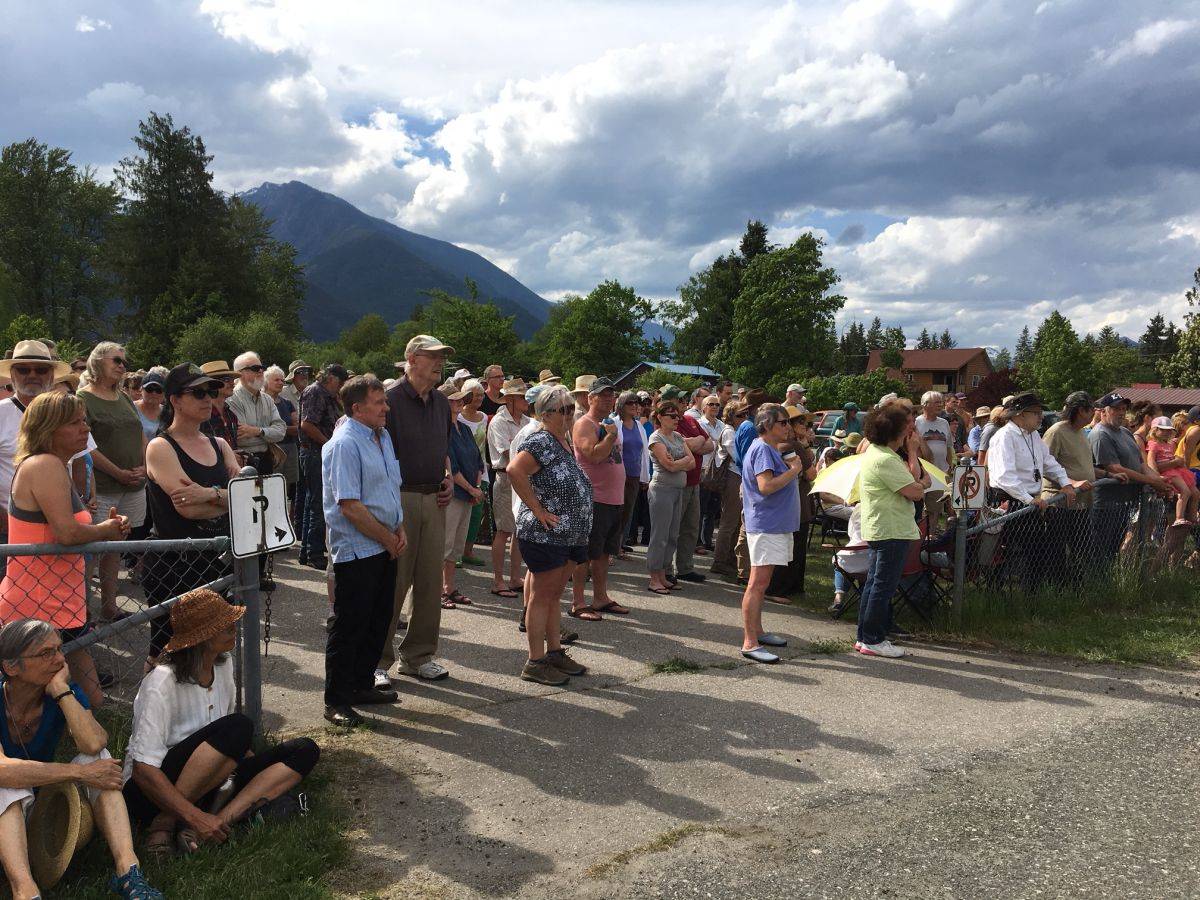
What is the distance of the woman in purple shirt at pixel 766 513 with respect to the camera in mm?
6324

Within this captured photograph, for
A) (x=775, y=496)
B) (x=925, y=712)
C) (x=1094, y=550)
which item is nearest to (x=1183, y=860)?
(x=925, y=712)

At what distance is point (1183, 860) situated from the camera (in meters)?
3.55

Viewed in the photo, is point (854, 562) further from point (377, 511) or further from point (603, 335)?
point (603, 335)

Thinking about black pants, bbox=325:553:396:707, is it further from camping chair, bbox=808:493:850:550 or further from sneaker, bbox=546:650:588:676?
camping chair, bbox=808:493:850:550

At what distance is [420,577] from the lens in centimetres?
545

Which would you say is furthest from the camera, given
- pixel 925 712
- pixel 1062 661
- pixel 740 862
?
pixel 1062 661

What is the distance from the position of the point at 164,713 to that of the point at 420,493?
215 centimetres

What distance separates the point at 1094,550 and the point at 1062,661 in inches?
88.8

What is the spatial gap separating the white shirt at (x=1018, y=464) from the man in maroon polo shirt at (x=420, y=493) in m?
5.12

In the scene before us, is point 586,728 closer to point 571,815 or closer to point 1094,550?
point 571,815

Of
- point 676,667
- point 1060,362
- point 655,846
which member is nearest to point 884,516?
point 676,667

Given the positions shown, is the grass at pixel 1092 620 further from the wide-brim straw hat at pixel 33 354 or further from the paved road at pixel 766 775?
the wide-brim straw hat at pixel 33 354

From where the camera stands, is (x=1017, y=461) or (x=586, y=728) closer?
(x=586, y=728)

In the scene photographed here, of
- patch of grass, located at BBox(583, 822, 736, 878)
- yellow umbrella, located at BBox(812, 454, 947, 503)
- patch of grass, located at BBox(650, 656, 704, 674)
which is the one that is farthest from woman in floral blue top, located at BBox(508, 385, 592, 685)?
yellow umbrella, located at BBox(812, 454, 947, 503)
